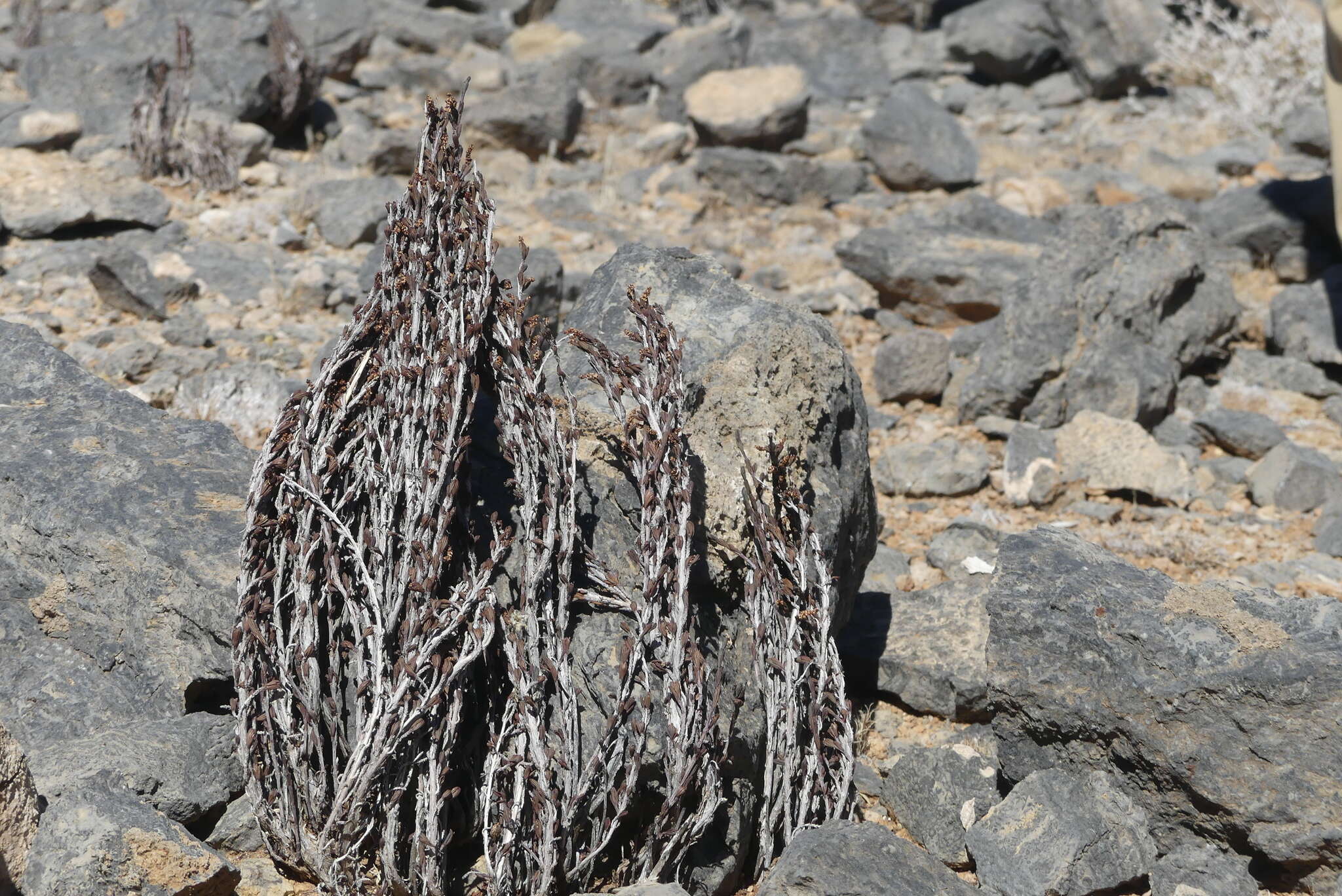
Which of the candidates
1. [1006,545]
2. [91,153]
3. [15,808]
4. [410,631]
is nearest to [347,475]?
[410,631]

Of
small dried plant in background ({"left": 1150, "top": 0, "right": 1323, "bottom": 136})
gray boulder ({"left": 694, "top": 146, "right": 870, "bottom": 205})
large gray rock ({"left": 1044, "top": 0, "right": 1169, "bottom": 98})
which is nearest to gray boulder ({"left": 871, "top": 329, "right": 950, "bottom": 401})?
gray boulder ({"left": 694, "top": 146, "right": 870, "bottom": 205})

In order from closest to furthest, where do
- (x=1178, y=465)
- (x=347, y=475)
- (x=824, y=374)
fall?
(x=347, y=475) → (x=824, y=374) → (x=1178, y=465)

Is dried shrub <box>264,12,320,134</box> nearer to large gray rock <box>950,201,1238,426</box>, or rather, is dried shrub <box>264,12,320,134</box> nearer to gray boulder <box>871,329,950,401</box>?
gray boulder <box>871,329,950,401</box>

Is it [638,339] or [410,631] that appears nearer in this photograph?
[410,631]

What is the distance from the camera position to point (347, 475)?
2924 mm

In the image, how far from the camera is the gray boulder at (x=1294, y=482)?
494 centimetres

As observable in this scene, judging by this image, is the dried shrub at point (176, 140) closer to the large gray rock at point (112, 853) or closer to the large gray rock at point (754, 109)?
the large gray rock at point (754, 109)

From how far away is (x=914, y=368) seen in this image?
5.92 metres

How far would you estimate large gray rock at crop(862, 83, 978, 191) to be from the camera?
8.81 metres

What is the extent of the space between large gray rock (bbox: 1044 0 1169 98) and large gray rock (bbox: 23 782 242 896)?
35.1ft

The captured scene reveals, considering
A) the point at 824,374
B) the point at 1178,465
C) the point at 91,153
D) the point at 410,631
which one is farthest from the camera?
the point at 91,153

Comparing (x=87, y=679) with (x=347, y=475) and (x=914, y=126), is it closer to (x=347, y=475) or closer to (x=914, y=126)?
(x=347, y=475)

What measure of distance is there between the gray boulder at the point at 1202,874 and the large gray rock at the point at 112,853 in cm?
213

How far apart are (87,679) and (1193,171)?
7926 mm
